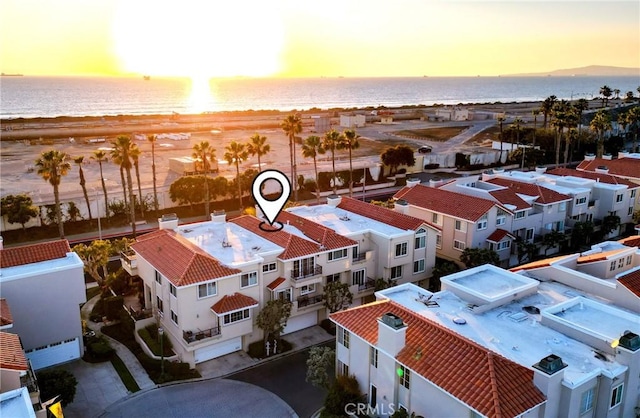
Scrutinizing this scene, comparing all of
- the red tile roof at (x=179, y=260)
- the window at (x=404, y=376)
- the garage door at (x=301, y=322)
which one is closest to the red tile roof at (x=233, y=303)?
the red tile roof at (x=179, y=260)

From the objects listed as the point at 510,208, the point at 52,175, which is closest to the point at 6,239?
the point at 52,175

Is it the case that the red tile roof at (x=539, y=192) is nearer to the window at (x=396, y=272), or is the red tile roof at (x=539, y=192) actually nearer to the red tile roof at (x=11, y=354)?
the window at (x=396, y=272)

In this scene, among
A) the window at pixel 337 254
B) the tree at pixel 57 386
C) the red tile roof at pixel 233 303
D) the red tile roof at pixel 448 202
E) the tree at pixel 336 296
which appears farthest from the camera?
the red tile roof at pixel 448 202

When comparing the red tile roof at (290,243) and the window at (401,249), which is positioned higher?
the red tile roof at (290,243)

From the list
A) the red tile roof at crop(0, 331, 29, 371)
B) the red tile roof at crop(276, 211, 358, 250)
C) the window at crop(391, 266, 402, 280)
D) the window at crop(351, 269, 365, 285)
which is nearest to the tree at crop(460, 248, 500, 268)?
the window at crop(391, 266, 402, 280)

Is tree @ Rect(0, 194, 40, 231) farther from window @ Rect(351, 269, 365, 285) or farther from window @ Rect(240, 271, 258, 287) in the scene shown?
window @ Rect(351, 269, 365, 285)
